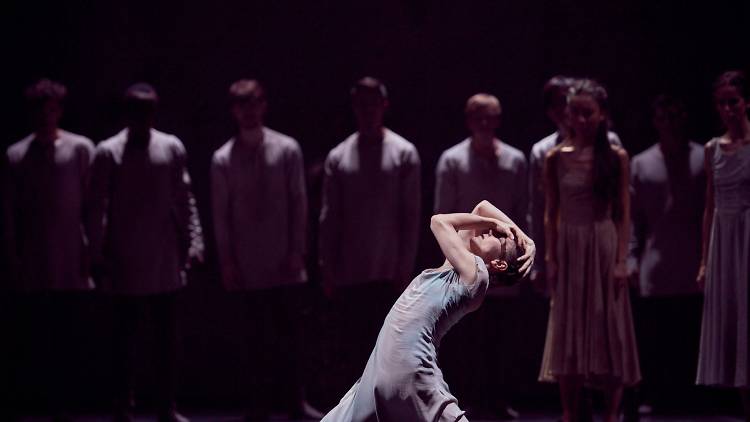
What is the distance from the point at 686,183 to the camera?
680 centimetres

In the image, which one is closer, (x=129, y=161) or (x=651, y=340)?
(x=129, y=161)

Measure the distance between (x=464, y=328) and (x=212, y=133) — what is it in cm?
199

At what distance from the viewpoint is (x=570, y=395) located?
5859mm

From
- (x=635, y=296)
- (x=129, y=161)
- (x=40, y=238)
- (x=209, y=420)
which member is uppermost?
(x=129, y=161)

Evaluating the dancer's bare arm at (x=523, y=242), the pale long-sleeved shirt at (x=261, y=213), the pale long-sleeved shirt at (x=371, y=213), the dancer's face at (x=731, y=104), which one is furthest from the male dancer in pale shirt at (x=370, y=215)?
the dancer's bare arm at (x=523, y=242)

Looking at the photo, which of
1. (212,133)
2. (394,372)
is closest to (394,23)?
(212,133)

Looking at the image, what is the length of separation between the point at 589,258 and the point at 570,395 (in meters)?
0.68

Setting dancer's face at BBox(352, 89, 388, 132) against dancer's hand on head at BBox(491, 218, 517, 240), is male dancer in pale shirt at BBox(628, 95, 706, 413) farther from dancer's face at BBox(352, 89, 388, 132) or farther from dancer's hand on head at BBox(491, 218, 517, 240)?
dancer's hand on head at BBox(491, 218, 517, 240)

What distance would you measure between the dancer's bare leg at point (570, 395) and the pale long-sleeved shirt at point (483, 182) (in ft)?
3.08

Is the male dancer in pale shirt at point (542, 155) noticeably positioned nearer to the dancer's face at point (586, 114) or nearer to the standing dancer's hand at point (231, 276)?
the dancer's face at point (586, 114)

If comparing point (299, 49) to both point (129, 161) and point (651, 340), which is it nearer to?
point (129, 161)

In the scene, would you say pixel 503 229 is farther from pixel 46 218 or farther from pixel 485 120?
pixel 46 218

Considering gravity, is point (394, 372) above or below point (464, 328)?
above

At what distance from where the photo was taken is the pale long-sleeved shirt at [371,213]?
21.7ft
